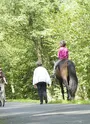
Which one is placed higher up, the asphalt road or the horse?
the horse

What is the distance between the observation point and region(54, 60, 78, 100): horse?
15422 mm

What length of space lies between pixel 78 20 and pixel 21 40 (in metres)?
13.7

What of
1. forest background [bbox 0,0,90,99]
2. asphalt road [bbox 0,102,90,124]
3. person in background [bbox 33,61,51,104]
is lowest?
asphalt road [bbox 0,102,90,124]

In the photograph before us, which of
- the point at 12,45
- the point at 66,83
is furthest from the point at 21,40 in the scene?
the point at 66,83

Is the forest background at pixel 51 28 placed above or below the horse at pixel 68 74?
above

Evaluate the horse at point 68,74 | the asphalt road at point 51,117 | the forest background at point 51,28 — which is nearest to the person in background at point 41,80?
the horse at point 68,74

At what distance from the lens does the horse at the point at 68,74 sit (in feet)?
50.6

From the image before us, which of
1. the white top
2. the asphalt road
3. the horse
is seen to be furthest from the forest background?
the asphalt road

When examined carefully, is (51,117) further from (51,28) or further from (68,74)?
(51,28)

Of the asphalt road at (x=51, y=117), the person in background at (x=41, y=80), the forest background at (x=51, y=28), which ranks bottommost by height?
the asphalt road at (x=51, y=117)

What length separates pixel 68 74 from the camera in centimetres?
1578

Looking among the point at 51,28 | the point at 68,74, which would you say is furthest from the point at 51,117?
the point at 51,28

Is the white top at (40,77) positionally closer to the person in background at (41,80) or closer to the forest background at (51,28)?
the person in background at (41,80)

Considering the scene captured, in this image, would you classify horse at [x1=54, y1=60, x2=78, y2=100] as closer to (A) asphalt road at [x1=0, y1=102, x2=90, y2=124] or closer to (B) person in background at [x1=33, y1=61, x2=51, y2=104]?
(B) person in background at [x1=33, y1=61, x2=51, y2=104]
